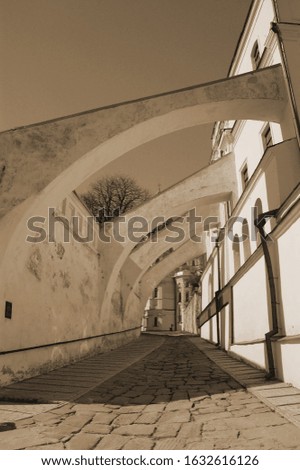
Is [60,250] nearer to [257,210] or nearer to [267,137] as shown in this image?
[257,210]

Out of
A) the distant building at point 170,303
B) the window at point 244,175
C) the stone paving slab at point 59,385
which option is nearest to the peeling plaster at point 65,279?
the stone paving slab at point 59,385

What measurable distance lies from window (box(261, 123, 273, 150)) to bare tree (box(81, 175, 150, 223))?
499 inches

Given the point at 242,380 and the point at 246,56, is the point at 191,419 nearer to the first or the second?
Result: the point at 242,380

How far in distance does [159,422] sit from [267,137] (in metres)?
8.66

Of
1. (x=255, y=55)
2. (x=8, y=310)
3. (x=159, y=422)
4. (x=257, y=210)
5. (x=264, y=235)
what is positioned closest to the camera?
(x=159, y=422)

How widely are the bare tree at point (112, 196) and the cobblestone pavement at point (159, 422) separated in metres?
16.9

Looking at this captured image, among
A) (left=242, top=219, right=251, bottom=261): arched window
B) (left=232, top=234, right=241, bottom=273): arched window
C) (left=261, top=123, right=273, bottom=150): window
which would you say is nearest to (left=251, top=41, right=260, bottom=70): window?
(left=261, top=123, right=273, bottom=150): window

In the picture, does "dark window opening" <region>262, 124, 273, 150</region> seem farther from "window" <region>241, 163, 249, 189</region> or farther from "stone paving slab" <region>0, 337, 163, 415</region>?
"stone paving slab" <region>0, 337, 163, 415</region>

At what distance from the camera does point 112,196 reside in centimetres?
2225

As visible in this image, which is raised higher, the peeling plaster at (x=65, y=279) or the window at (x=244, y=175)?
the window at (x=244, y=175)

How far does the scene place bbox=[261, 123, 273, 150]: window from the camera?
9684mm

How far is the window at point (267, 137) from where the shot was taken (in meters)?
9.68

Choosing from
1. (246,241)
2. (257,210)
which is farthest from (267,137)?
(246,241)

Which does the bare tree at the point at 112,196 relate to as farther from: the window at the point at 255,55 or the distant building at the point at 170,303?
the distant building at the point at 170,303
